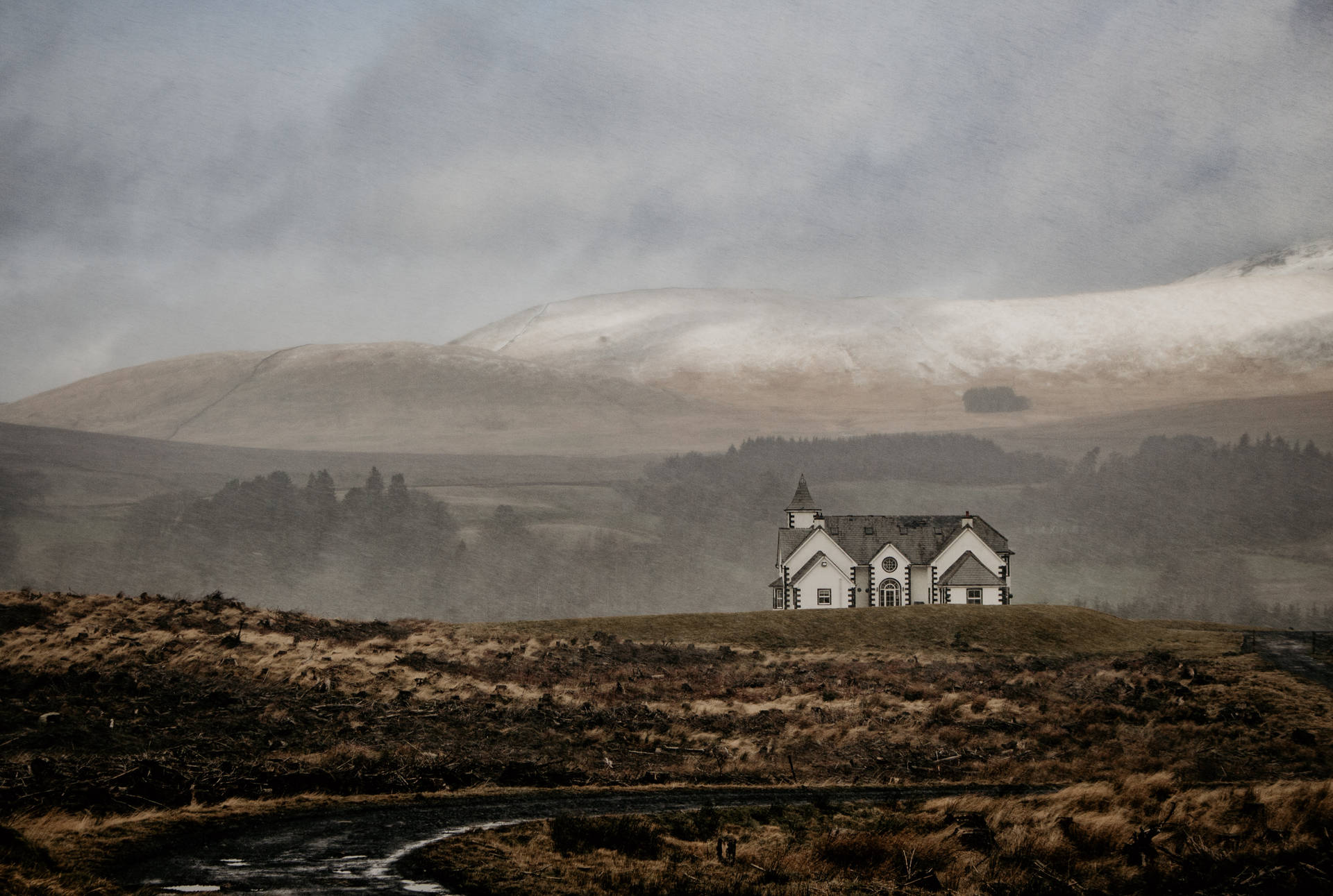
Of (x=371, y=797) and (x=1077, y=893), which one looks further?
(x=371, y=797)

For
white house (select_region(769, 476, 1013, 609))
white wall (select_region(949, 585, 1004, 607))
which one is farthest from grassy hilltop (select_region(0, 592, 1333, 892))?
white house (select_region(769, 476, 1013, 609))

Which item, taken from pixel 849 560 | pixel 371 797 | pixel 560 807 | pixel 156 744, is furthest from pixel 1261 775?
pixel 849 560

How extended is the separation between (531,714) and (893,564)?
5878 cm

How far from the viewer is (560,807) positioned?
2605 centimetres

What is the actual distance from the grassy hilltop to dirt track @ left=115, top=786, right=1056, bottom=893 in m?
2.09

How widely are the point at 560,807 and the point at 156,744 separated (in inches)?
525

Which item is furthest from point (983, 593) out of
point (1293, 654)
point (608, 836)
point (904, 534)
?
point (608, 836)

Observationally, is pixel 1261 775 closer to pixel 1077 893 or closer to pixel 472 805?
pixel 1077 893

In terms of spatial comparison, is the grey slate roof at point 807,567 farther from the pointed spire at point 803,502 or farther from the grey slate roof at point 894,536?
the pointed spire at point 803,502

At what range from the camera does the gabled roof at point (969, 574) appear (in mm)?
89375

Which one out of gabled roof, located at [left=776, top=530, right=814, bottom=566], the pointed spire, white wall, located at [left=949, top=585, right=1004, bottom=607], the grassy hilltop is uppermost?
the pointed spire

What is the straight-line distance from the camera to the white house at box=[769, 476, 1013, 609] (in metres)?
90.0

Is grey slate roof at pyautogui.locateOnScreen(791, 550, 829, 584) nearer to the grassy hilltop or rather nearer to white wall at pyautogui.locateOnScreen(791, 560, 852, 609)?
white wall at pyautogui.locateOnScreen(791, 560, 852, 609)

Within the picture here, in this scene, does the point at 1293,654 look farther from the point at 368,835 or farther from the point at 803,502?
the point at 368,835
